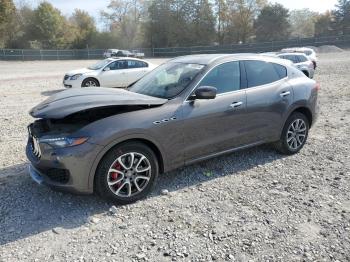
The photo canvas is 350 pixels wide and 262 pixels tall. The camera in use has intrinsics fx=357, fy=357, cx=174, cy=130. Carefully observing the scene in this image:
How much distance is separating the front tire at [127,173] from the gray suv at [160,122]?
12 millimetres

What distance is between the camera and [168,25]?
6088 centimetres

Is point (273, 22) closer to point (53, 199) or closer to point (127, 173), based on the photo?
point (127, 173)

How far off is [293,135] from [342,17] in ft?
214

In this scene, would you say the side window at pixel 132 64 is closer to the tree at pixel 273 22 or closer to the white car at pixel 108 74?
the white car at pixel 108 74

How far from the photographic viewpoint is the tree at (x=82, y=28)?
60.1 metres

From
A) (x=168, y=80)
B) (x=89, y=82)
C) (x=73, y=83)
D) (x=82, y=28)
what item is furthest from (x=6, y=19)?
(x=168, y=80)

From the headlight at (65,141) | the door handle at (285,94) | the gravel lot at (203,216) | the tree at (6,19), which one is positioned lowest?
the gravel lot at (203,216)

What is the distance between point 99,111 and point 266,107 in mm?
2538

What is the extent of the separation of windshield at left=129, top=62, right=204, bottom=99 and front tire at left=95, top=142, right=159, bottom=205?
90 cm

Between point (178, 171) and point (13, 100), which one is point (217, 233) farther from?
point (13, 100)

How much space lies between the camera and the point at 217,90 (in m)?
4.88

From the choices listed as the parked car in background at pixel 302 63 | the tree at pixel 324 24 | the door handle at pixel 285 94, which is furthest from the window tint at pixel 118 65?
the tree at pixel 324 24

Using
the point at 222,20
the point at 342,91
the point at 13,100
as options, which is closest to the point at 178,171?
the point at 13,100

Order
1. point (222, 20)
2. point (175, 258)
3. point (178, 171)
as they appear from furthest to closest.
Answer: point (222, 20)
point (178, 171)
point (175, 258)
